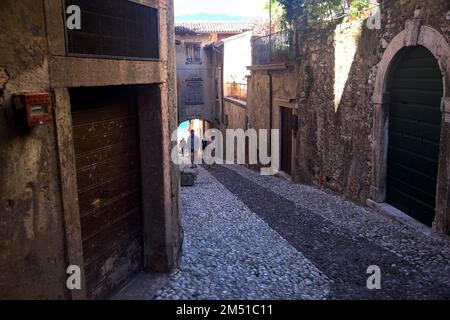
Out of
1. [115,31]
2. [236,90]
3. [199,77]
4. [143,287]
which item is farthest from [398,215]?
[199,77]

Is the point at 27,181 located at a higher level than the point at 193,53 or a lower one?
lower

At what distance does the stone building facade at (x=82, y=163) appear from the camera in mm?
2912

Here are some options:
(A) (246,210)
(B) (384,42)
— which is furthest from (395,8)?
(A) (246,210)

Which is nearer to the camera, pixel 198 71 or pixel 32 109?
pixel 32 109

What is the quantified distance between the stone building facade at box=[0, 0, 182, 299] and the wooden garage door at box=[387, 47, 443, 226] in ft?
12.8

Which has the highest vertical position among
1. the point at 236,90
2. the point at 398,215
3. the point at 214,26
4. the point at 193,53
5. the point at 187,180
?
the point at 214,26

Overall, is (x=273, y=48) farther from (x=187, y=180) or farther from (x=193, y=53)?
(x=193, y=53)

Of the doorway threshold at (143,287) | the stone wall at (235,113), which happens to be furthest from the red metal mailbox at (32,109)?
the stone wall at (235,113)

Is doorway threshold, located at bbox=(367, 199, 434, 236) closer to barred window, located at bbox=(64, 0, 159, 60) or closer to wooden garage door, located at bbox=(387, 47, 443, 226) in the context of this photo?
wooden garage door, located at bbox=(387, 47, 443, 226)

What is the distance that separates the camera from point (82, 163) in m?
4.13

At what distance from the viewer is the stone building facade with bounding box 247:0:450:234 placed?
20.3 feet

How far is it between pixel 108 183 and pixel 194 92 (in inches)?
998

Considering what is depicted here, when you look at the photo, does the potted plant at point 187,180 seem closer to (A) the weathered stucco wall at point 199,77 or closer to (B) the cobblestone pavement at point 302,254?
(B) the cobblestone pavement at point 302,254

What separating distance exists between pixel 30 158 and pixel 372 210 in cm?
662
